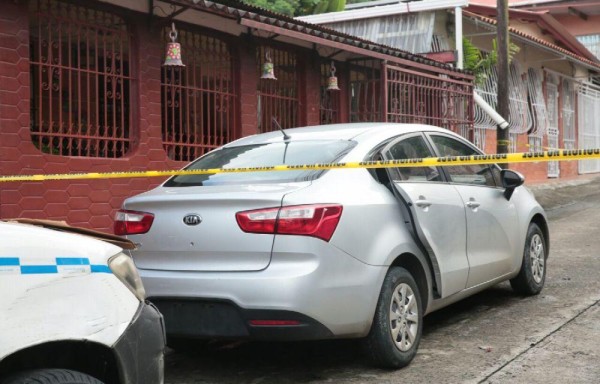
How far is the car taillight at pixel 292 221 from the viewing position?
3756 millimetres

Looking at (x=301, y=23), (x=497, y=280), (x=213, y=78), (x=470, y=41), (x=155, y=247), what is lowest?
(x=497, y=280)

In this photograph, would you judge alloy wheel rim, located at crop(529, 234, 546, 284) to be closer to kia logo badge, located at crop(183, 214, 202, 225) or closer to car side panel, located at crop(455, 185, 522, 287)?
car side panel, located at crop(455, 185, 522, 287)

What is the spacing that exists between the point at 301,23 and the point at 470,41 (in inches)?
324

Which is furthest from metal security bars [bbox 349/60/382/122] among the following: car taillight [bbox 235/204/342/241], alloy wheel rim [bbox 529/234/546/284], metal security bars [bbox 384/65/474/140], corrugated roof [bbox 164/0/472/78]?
car taillight [bbox 235/204/342/241]

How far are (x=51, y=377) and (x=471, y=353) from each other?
301 cm

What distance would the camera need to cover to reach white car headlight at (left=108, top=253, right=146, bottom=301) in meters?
2.65

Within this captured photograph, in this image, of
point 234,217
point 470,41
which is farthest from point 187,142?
point 470,41

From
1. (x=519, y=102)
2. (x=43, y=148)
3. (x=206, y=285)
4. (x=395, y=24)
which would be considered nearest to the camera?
(x=206, y=285)

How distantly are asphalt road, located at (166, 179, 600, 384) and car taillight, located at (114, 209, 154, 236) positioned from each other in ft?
3.15

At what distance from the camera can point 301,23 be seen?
29.7ft

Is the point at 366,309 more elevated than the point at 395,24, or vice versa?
the point at 395,24

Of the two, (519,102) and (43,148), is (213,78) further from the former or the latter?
(519,102)

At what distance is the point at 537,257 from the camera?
6188 millimetres

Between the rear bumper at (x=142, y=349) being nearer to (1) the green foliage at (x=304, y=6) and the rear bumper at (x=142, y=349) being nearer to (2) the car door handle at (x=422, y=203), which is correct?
(2) the car door handle at (x=422, y=203)
